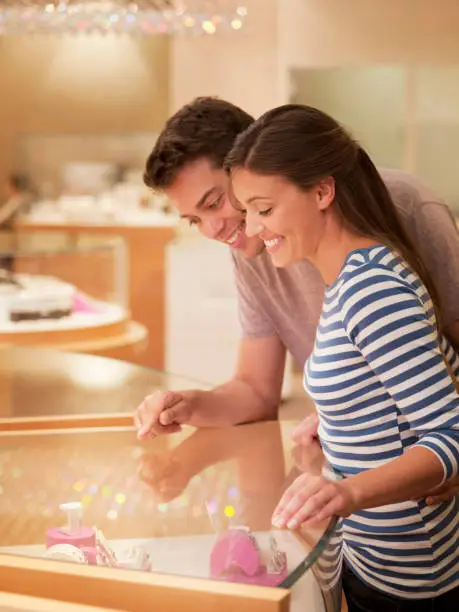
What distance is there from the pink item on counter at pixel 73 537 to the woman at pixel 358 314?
280 millimetres

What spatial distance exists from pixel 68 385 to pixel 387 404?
1165 millimetres

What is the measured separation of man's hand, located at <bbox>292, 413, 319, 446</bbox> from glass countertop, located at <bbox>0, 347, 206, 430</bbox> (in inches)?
13.6

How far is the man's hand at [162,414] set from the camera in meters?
1.92

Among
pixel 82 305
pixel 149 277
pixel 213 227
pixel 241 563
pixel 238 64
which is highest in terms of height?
pixel 213 227

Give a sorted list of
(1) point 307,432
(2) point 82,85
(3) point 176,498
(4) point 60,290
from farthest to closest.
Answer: (2) point 82,85 < (4) point 60,290 < (1) point 307,432 < (3) point 176,498

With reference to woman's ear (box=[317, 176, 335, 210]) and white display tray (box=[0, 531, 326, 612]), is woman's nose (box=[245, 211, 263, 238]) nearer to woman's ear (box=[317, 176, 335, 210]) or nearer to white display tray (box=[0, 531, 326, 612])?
woman's ear (box=[317, 176, 335, 210])

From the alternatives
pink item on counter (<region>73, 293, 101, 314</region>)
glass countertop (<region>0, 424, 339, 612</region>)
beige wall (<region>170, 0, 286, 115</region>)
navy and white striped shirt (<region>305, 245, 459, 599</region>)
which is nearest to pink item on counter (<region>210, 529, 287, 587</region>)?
glass countertop (<region>0, 424, 339, 612</region>)

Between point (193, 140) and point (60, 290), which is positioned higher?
point (193, 140)

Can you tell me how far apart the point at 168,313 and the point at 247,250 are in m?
5.09

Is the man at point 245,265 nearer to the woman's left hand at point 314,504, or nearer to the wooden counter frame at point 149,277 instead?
the woman's left hand at point 314,504

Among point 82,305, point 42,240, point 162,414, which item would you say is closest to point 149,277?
point 42,240

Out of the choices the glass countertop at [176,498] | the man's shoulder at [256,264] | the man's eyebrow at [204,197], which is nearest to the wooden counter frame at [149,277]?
the man's shoulder at [256,264]

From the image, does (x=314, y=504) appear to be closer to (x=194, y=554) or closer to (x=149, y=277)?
(x=194, y=554)

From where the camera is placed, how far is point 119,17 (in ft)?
20.6
